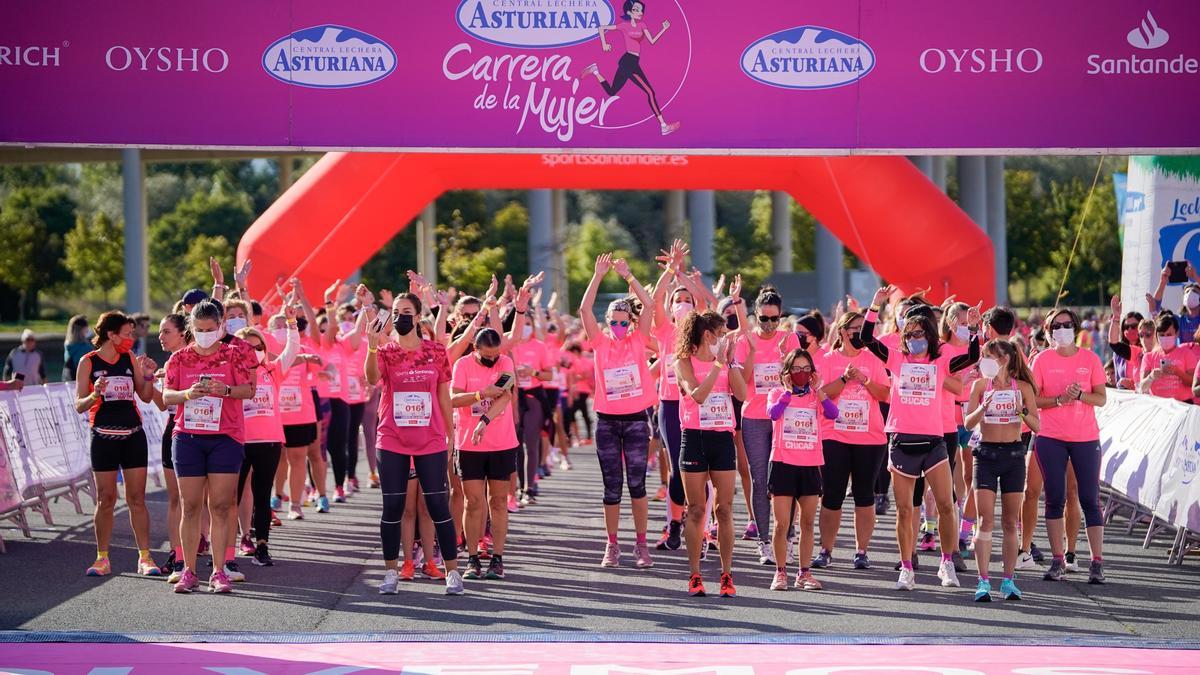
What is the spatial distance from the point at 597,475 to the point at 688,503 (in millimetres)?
8304

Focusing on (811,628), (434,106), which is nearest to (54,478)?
(434,106)

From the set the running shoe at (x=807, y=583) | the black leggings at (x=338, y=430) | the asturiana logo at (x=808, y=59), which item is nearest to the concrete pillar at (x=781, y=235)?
the black leggings at (x=338, y=430)

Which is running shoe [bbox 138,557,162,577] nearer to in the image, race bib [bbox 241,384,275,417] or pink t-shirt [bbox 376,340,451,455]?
race bib [bbox 241,384,275,417]

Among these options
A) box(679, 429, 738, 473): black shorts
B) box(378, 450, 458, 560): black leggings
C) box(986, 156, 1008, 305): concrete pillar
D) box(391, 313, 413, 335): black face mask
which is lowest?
box(378, 450, 458, 560): black leggings

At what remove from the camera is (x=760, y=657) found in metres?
6.84

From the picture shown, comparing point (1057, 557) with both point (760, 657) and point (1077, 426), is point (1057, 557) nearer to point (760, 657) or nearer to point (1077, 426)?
point (1077, 426)

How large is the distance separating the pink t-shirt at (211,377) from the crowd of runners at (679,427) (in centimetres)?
1

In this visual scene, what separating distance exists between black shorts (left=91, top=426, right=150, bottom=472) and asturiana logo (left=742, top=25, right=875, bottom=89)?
5.02 m

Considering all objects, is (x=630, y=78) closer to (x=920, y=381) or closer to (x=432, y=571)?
(x=920, y=381)

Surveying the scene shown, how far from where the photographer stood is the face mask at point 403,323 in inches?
328

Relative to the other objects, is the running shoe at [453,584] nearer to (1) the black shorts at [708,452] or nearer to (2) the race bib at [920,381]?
(1) the black shorts at [708,452]

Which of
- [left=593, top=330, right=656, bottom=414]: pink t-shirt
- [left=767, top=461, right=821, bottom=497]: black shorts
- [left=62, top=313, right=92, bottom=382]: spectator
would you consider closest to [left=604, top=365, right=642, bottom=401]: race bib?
[left=593, top=330, right=656, bottom=414]: pink t-shirt

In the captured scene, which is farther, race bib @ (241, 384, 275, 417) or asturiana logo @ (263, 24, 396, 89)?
asturiana logo @ (263, 24, 396, 89)

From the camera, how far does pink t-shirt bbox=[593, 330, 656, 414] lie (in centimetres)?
957
